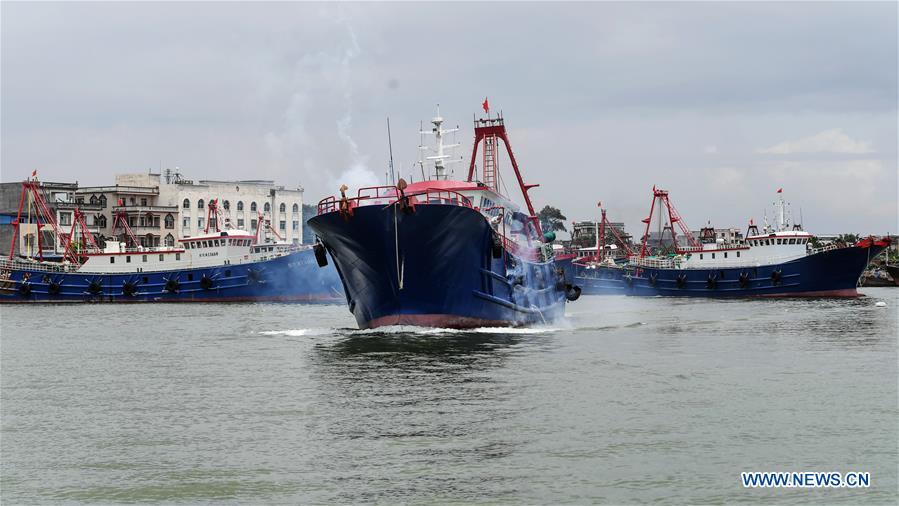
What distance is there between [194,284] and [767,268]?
46.3 metres

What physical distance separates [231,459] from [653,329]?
3027 centimetres

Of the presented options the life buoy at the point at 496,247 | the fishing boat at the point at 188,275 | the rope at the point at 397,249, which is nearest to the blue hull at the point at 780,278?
the fishing boat at the point at 188,275

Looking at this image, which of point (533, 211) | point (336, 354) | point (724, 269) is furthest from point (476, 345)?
point (724, 269)

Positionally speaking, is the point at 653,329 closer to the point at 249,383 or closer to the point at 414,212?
the point at 414,212

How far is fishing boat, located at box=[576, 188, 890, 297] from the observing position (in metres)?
81.2

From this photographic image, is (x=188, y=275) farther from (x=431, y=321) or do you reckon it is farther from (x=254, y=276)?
(x=431, y=321)

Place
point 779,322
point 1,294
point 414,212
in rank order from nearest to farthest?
point 414,212 → point 779,322 → point 1,294

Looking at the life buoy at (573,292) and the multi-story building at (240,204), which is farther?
the multi-story building at (240,204)

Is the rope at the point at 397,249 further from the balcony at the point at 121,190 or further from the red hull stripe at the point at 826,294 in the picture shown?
the balcony at the point at 121,190

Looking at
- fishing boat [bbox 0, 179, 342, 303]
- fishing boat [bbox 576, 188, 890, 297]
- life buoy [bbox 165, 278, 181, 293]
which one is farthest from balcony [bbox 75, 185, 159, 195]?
fishing boat [bbox 576, 188, 890, 297]

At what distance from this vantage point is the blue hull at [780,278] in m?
80.9

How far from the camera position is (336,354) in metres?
33.6

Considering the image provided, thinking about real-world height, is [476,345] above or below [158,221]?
below

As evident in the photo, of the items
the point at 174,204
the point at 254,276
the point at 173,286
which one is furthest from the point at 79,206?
the point at 254,276
